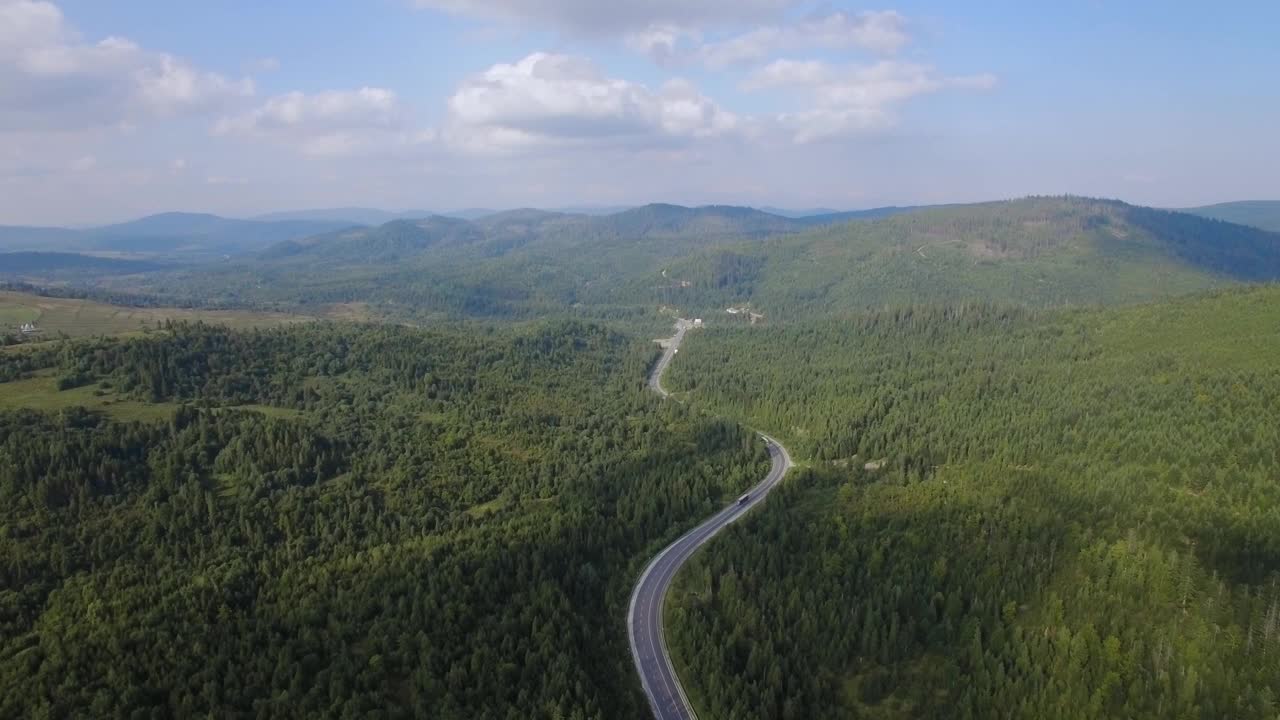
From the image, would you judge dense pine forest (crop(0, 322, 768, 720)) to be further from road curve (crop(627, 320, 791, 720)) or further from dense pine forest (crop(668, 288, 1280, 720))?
dense pine forest (crop(668, 288, 1280, 720))

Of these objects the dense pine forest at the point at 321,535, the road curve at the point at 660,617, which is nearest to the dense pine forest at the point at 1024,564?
the road curve at the point at 660,617

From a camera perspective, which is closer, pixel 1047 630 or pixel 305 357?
pixel 1047 630

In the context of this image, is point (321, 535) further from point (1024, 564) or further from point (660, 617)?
point (1024, 564)

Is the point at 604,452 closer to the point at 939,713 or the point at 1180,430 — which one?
the point at 939,713

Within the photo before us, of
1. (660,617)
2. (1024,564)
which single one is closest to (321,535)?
(660,617)

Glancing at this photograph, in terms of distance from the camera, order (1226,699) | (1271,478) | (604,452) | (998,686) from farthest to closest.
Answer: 1. (604,452)
2. (1271,478)
3. (998,686)
4. (1226,699)

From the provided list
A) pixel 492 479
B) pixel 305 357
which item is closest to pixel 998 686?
pixel 492 479
